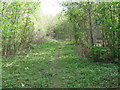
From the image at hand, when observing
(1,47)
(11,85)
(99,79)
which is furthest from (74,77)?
(1,47)

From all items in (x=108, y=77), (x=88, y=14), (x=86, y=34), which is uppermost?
(x=88, y=14)

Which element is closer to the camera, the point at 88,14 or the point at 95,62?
the point at 95,62

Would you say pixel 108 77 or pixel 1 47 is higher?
pixel 1 47

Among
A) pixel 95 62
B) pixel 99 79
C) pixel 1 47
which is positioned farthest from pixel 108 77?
pixel 1 47

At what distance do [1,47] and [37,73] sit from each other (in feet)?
16.4

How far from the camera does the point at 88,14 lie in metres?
11.1

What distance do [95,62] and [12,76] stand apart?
5808 mm

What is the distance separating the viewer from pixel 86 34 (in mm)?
11719

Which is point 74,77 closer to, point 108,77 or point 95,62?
point 108,77

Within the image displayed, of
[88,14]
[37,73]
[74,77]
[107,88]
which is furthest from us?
[88,14]

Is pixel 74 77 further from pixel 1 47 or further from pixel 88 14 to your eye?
pixel 1 47

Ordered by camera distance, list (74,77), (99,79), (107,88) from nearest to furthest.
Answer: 1. (107,88)
2. (99,79)
3. (74,77)

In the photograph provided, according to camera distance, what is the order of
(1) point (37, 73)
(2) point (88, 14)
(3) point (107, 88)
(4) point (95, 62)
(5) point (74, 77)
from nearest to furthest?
(3) point (107, 88)
(5) point (74, 77)
(1) point (37, 73)
(4) point (95, 62)
(2) point (88, 14)

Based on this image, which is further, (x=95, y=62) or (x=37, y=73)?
(x=95, y=62)
